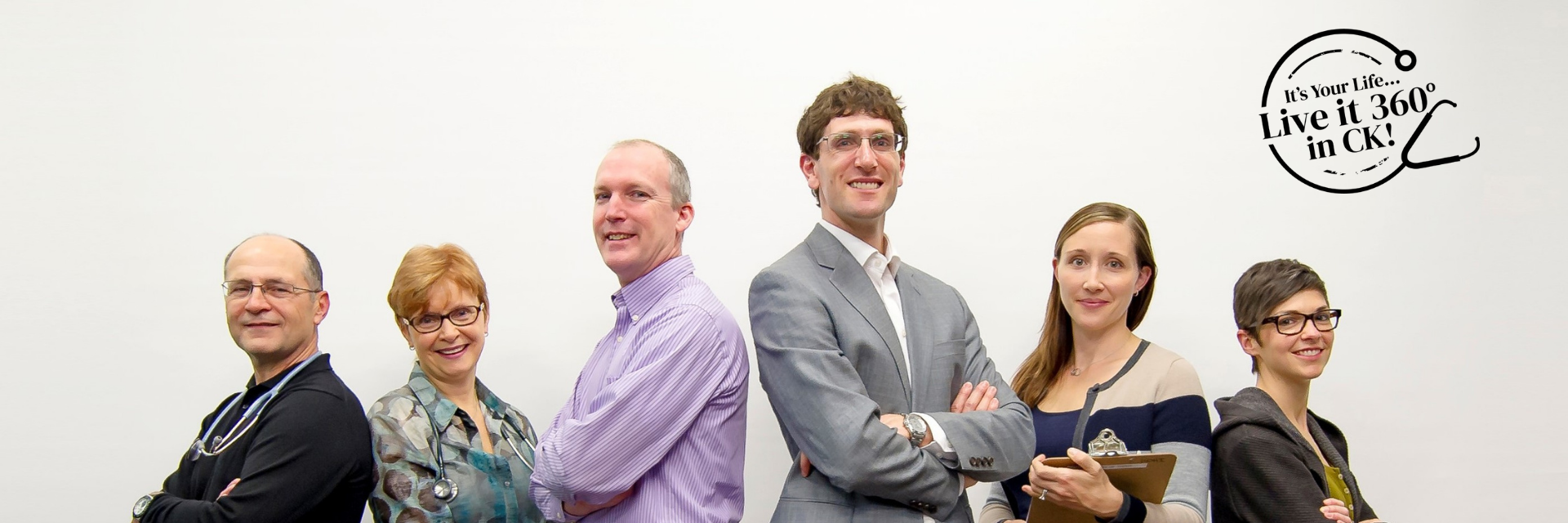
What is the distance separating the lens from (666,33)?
3471mm

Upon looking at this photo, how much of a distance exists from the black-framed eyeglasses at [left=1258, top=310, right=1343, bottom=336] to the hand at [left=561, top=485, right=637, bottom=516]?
183 cm

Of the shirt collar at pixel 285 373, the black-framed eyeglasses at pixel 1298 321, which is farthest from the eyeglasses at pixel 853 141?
the shirt collar at pixel 285 373

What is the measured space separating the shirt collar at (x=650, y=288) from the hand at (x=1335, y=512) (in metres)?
1.73

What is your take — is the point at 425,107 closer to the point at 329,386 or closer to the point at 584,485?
the point at 329,386

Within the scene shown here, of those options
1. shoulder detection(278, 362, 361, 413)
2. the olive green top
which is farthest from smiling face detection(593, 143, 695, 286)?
the olive green top

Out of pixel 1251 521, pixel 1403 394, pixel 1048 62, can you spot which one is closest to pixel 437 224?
Answer: pixel 1048 62

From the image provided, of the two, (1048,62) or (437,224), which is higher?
(1048,62)

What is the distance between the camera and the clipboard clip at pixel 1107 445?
247 cm

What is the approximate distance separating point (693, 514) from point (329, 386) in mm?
926

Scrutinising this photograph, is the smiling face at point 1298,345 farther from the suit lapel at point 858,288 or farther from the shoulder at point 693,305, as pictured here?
the shoulder at point 693,305

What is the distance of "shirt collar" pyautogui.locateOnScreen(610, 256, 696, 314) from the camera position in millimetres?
2494

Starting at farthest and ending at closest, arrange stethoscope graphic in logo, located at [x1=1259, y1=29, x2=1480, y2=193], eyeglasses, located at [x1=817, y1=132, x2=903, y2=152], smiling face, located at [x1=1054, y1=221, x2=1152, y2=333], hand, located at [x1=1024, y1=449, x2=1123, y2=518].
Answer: stethoscope graphic in logo, located at [x1=1259, y1=29, x2=1480, y2=193], smiling face, located at [x1=1054, y1=221, x2=1152, y2=333], eyeglasses, located at [x1=817, y1=132, x2=903, y2=152], hand, located at [x1=1024, y1=449, x2=1123, y2=518]

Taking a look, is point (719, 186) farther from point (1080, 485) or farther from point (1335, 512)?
point (1335, 512)

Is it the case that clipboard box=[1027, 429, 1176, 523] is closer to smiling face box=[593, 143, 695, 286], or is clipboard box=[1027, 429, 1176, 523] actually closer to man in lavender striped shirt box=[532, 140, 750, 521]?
man in lavender striped shirt box=[532, 140, 750, 521]
